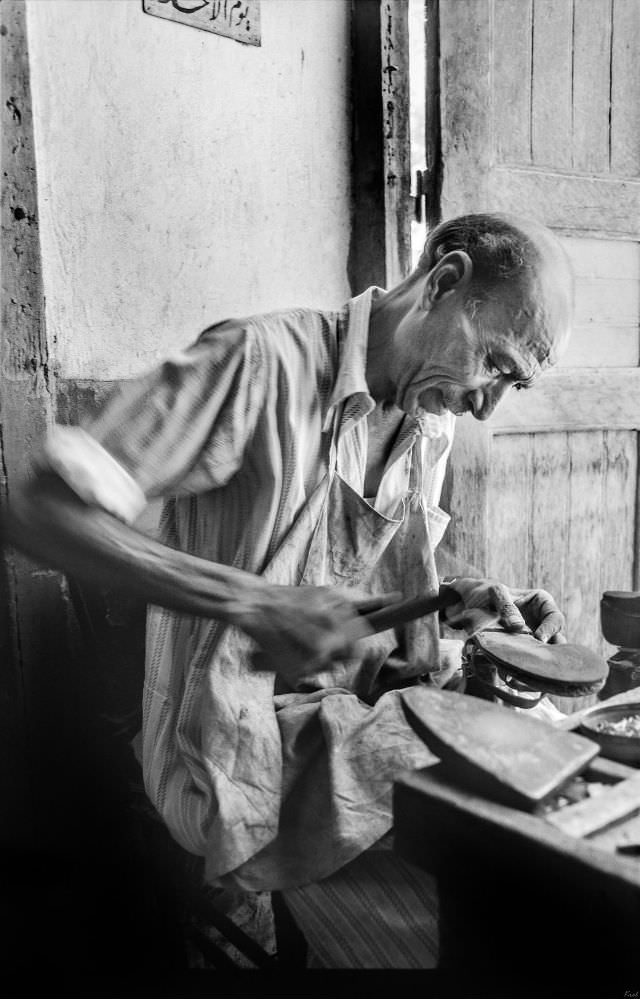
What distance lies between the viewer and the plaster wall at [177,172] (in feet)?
5.05

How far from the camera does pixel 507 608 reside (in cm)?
138

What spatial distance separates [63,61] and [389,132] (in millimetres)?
831

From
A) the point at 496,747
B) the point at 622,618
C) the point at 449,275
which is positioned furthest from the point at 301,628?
the point at 622,618

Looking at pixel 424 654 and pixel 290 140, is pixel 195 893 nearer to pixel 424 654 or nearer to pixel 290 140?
pixel 424 654

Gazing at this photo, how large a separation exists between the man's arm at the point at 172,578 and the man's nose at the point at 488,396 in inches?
17.9

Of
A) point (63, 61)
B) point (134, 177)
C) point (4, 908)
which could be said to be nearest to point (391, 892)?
point (4, 908)

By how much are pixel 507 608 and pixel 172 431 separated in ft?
2.24

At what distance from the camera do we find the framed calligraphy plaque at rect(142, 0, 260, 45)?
165 cm

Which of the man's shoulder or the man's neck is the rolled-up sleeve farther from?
the man's neck

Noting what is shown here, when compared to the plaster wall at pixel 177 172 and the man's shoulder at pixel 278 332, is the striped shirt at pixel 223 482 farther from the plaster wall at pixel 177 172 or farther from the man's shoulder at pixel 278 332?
the plaster wall at pixel 177 172

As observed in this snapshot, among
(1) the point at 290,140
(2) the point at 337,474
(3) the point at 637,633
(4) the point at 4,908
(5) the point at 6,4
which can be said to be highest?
(5) the point at 6,4

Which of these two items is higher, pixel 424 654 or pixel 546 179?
pixel 546 179

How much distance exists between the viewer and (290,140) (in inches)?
73.9

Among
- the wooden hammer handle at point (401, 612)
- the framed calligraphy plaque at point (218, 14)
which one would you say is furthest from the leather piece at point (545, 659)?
the framed calligraphy plaque at point (218, 14)
